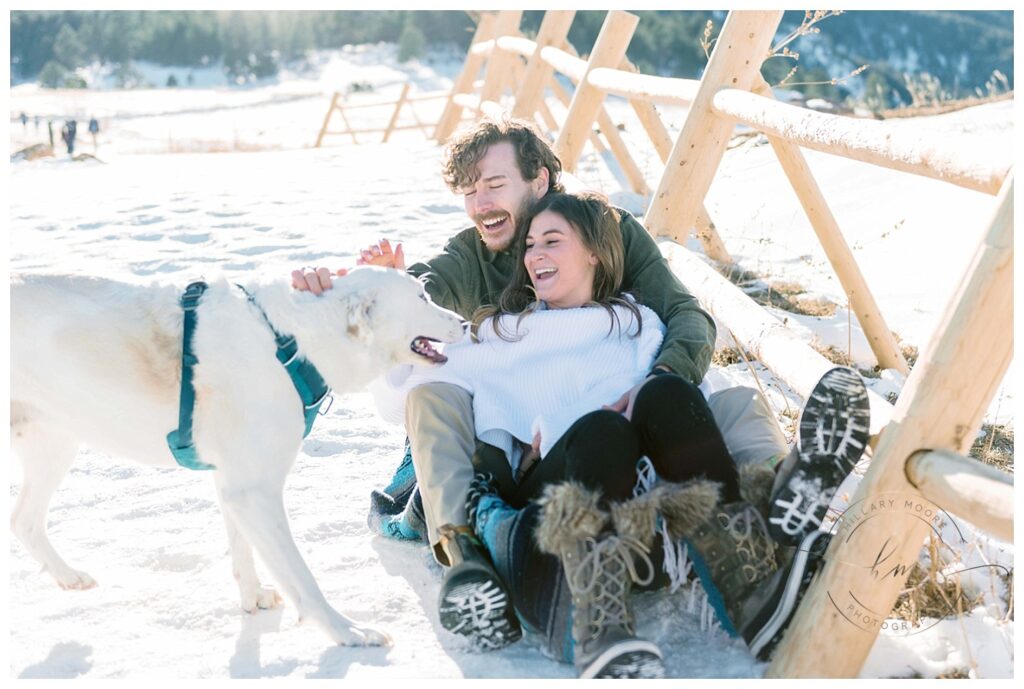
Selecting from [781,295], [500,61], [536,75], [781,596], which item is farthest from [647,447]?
[500,61]

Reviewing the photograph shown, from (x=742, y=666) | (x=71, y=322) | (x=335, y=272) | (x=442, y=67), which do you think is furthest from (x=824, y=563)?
(x=442, y=67)

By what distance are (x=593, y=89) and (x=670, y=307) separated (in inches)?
129

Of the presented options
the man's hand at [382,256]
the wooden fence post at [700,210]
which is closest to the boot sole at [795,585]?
the man's hand at [382,256]

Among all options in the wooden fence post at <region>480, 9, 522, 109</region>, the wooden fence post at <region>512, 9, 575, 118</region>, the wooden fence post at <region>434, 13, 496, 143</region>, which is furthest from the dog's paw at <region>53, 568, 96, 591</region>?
the wooden fence post at <region>434, 13, 496, 143</region>

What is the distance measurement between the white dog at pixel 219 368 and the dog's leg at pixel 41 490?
177 mm

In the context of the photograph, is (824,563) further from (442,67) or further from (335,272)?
(442,67)

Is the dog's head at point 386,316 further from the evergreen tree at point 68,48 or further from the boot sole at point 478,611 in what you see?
the evergreen tree at point 68,48

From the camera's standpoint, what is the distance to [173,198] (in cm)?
798

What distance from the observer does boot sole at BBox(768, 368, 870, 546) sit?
6.66 feet

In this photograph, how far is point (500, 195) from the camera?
319 cm

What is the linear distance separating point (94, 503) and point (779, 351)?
240cm

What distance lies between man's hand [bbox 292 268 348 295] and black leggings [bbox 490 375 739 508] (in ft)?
2.50

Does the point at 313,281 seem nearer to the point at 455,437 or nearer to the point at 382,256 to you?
the point at 382,256

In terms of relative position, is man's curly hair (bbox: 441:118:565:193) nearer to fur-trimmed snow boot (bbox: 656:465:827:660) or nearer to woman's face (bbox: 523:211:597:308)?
woman's face (bbox: 523:211:597:308)
